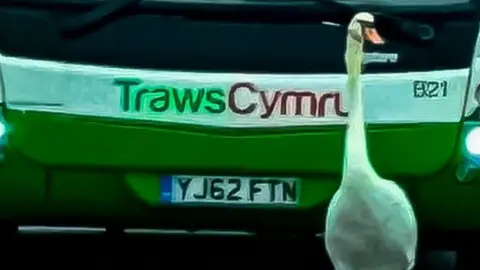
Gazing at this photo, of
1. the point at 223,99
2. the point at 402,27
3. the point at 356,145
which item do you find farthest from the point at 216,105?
the point at 356,145

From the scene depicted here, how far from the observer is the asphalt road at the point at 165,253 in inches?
413

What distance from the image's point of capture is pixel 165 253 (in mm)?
11102

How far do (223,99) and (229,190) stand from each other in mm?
408

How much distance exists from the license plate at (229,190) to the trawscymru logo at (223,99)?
30 cm

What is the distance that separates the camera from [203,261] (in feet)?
35.1

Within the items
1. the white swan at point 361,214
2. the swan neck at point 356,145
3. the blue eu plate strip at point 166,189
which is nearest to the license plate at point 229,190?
the blue eu plate strip at point 166,189

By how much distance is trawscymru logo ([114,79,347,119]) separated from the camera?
8188mm

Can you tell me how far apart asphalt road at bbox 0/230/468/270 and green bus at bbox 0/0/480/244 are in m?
1.50

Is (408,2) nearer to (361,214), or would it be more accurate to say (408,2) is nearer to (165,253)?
(361,214)

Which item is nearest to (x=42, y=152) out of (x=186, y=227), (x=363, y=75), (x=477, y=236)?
(x=186, y=227)

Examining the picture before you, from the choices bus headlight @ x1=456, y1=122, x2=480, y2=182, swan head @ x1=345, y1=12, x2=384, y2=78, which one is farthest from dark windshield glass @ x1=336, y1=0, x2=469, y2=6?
swan head @ x1=345, y1=12, x2=384, y2=78

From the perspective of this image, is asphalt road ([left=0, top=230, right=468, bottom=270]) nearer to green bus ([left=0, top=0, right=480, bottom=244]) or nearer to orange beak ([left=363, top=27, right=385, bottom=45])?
green bus ([left=0, top=0, right=480, bottom=244])

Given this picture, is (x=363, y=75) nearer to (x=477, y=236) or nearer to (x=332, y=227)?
(x=477, y=236)

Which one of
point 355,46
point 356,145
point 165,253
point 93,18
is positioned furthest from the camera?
point 165,253
